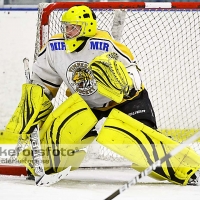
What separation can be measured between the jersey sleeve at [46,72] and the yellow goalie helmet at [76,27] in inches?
5.6

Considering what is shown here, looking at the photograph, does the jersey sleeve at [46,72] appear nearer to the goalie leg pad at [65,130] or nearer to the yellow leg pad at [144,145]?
the goalie leg pad at [65,130]

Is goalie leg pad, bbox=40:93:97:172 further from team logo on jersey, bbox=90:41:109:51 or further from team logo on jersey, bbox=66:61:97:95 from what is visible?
team logo on jersey, bbox=90:41:109:51

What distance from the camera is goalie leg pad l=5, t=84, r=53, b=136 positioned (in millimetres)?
3062

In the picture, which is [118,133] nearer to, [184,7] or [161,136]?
[161,136]

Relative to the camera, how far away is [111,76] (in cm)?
279

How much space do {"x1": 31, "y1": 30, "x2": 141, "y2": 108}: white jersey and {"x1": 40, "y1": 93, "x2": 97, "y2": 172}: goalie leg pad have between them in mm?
91

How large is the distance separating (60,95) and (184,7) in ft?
3.51

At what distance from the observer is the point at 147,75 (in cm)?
427

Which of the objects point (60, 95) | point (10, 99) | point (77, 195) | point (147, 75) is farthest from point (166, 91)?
point (77, 195)

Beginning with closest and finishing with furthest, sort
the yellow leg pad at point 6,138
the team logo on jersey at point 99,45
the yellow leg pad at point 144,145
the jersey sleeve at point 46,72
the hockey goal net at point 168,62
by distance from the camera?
the yellow leg pad at point 144,145 < the team logo on jersey at point 99,45 < the jersey sleeve at point 46,72 < the hockey goal net at point 168,62 < the yellow leg pad at point 6,138

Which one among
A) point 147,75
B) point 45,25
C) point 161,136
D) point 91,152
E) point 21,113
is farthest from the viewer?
point 147,75

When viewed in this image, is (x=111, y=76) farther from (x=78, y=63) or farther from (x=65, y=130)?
(x=65, y=130)

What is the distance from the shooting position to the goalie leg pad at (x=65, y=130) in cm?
304

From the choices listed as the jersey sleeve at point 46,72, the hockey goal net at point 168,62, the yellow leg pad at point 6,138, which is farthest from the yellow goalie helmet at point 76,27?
the yellow leg pad at point 6,138
